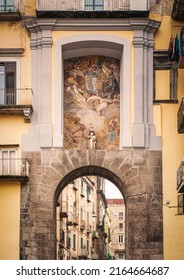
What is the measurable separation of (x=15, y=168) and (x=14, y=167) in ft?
0.20

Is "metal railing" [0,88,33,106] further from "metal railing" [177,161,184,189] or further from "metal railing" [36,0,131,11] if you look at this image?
"metal railing" [177,161,184,189]

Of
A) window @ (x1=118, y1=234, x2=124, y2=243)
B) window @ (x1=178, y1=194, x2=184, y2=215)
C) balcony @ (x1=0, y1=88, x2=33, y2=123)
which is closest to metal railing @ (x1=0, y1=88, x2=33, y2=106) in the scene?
balcony @ (x1=0, y1=88, x2=33, y2=123)

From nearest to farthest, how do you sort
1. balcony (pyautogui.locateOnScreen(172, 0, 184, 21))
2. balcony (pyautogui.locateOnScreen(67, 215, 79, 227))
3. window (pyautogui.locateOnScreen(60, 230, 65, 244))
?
balcony (pyautogui.locateOnScreen(172, 0, 184, 21))
window (pyautogui.locateOnScreen(60, 230, 65, 244))
balcony (pyautogui.locateOnScreen(67, 215, 79, 227))

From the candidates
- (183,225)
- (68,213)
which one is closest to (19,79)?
(183,225)

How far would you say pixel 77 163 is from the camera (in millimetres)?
27969

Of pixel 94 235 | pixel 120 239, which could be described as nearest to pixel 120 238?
pixel 120 239

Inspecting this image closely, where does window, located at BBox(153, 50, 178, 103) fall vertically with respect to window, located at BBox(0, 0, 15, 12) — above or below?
below

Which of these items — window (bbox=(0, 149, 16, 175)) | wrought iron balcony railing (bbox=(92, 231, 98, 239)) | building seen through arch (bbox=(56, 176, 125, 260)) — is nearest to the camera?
window (bbox=(0, 149, 16, 175))

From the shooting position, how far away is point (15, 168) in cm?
2773

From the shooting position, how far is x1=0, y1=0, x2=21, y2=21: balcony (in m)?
28.2

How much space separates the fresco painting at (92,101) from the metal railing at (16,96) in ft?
5.19

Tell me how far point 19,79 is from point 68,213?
19.1 m

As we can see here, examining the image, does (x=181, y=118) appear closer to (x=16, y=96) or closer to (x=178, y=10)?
(x=178, y=10)

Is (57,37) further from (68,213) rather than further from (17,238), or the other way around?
(68,213)
